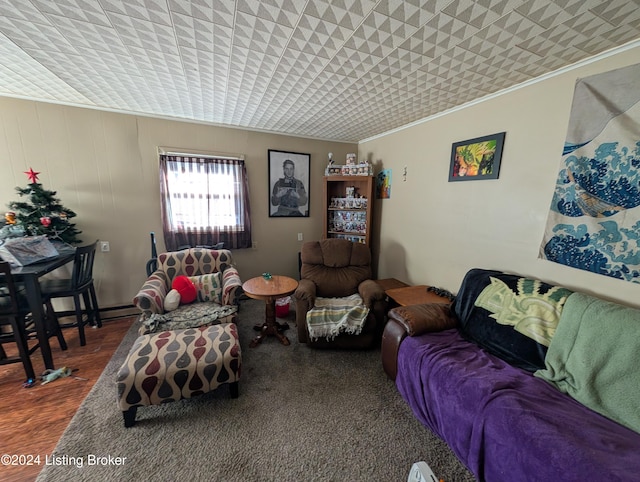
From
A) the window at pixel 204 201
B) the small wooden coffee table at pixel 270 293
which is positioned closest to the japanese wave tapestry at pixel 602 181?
the small wooden coffee table at pixel 270 293

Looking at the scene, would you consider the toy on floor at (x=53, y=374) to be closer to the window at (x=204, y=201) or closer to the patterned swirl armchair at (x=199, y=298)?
the patterned swirl armchair at (x=199, y=298)

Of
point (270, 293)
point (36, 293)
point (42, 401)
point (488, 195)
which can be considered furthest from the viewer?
point (270, 293)

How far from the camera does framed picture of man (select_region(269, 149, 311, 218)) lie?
339 cm

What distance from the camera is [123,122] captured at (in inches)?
104

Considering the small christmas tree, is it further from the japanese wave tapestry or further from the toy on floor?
the japanese wave tapestry

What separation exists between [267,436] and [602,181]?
259 centimetres

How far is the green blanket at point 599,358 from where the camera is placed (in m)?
1.15

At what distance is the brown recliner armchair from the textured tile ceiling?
1595 mm

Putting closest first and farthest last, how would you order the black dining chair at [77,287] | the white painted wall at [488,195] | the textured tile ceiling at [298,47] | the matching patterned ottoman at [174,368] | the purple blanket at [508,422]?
the purple blanket at [508,422], the textured tile ceiling at [298,47], the matching patterned ottoman at [174,368], the white painted wall at [488,195], the black dining chair at [77,287]

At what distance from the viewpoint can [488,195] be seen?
2057 mm

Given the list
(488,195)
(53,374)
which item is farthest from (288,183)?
(53,374)

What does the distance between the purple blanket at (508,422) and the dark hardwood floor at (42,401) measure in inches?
89.4

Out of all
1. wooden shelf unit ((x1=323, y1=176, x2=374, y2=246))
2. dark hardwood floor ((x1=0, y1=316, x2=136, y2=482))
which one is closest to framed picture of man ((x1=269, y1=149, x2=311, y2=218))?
wooden shelf unit ((x1=323, y1=176, x2=374, y2=246))

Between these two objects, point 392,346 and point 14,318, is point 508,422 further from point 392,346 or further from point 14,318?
point 14,318
